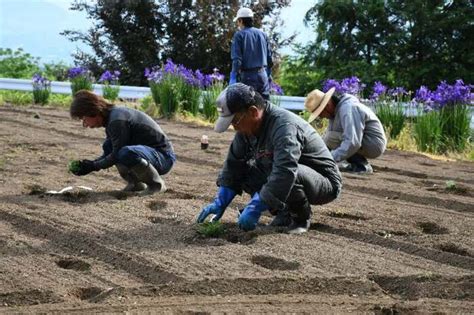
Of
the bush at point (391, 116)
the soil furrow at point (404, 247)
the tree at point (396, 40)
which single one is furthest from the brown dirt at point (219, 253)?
the tree at point (396, 40)

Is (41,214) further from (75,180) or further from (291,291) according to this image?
(291,291)

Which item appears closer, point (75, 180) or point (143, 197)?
point (143, 197)

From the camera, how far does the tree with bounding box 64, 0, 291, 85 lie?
20641 mm

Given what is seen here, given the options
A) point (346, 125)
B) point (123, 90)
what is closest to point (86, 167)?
point (346, 125)

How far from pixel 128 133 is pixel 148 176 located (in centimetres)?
40

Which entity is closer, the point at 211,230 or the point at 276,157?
the point at 276,157

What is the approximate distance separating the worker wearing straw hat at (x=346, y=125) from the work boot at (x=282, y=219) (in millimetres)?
1914

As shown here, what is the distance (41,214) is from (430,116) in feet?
21.4

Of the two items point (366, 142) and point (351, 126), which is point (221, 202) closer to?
point (351, 126)

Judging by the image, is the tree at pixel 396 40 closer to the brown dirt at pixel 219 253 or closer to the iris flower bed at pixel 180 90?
the iris flower bed at pixel 180 90

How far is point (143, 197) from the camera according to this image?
272 inches

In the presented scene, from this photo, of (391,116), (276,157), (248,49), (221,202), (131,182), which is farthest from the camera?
(391,116)

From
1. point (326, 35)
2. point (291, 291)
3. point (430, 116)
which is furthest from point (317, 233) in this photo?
A: point (326, 35)

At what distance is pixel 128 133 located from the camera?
6.83m
